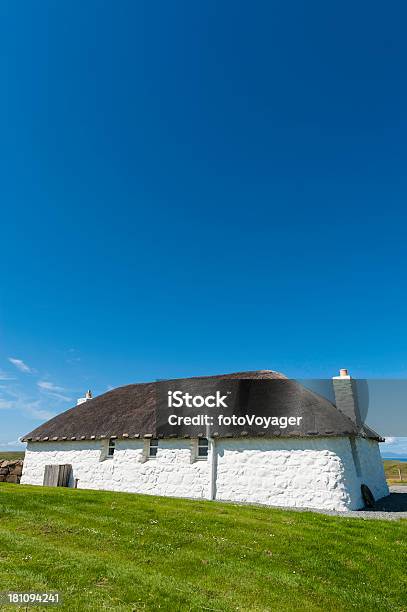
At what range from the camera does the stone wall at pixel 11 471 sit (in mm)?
24359

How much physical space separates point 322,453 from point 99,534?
9.85 m

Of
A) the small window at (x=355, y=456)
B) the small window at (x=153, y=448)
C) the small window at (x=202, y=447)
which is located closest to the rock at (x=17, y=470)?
the small window at (x=153, y=448)

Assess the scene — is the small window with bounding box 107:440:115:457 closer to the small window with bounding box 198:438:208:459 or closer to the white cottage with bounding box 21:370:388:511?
the white cottage with bounding box 21:370:388:511

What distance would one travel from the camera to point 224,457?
17875 millimetres

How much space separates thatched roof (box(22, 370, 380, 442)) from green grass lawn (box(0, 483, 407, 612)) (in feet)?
15.1

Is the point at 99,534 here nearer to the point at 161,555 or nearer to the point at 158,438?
the point at 161,555

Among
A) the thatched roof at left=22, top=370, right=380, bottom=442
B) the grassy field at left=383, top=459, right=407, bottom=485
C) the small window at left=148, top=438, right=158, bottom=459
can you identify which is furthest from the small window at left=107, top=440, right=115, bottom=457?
the grassy field at left=383, top=459, right=407, bottom=485

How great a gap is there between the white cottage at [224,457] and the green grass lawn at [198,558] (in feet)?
11.3

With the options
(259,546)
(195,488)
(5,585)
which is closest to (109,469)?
(195,488)

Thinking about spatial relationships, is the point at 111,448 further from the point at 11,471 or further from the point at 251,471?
the point at 251,471

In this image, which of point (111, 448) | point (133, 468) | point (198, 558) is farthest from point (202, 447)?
point (198, 558)

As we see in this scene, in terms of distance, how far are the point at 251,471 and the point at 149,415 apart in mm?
6655

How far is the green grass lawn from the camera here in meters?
6.15

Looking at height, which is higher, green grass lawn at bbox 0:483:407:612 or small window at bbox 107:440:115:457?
small window at bbox 107:440:115:457
